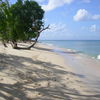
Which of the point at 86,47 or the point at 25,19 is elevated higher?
the point at 25,19

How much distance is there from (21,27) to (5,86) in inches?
887

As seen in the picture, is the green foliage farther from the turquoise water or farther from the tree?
the turquoise water

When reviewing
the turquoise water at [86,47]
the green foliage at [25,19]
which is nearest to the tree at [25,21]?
the green foliage at [25,19]

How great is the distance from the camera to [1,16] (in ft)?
43.3

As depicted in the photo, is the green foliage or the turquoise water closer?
the green foliage

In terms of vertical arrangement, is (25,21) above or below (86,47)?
above

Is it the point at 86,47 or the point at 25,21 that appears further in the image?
the point at 86,47

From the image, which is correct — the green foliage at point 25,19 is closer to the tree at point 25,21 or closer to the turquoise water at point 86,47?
the tree at point 25,21

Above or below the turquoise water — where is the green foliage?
above

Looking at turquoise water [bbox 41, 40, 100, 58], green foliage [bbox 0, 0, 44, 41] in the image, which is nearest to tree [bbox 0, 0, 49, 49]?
green foliage [bbox 0, 0, 44, 41]

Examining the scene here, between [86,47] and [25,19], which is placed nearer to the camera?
[25,19]

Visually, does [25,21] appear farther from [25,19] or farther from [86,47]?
[86,47]

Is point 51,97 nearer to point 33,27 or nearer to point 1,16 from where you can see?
point 1,16

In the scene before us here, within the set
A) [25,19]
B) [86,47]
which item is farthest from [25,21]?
[86,47]
